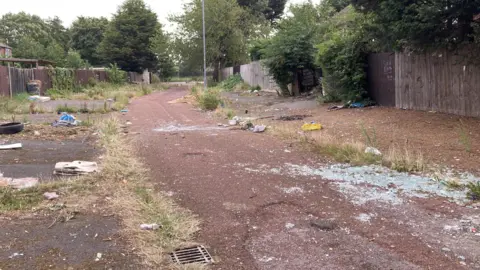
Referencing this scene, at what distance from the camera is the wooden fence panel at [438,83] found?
10573mm

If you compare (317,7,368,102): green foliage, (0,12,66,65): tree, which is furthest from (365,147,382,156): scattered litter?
(0,12,66,65): tree

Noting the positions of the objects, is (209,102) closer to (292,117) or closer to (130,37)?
(292,117)

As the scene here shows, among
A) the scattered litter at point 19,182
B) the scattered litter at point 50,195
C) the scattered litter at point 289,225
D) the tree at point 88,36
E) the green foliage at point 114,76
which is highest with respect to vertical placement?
the tree at point 88,36

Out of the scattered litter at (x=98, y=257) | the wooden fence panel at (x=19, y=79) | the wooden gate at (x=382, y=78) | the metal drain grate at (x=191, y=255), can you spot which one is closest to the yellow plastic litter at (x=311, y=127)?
the wooden gate at (x=382, y=78)

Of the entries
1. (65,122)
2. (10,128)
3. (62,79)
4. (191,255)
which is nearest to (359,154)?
(191,255)

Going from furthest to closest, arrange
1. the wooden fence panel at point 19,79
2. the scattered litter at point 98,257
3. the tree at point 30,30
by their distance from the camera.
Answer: the tree at point 30,30 → the wooden fence panel at point 19,79 → the scattered litter at point 98,257

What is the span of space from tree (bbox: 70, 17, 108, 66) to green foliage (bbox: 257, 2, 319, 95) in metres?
51.8

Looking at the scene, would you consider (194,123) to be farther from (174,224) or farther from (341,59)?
(174,224)

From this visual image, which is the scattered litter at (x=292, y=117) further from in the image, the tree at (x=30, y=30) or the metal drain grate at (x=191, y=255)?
the tree at (x=30, y=30)

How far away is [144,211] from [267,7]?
53663mm

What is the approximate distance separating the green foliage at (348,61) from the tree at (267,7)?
3781cm

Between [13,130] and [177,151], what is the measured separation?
4.93m

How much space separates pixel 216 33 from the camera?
42812mm

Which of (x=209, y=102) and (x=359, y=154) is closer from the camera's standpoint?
(x=359, y=154)
